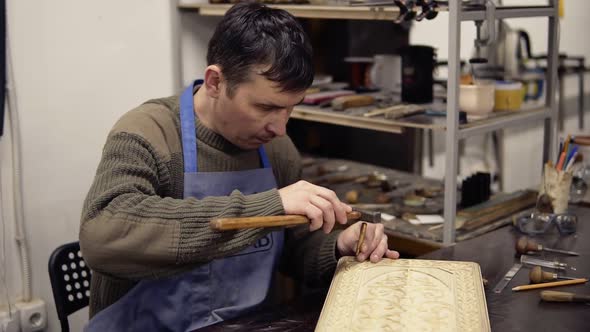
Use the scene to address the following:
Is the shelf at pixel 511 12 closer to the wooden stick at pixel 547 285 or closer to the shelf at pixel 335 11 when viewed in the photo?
the shelf at pixel 335 11

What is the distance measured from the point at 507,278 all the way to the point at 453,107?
463 mm

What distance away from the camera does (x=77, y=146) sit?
2.24 metres

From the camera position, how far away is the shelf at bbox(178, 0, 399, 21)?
186 centimetres

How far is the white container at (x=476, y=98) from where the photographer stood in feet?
6.52

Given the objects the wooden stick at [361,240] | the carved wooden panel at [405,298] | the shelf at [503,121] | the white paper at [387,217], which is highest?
the shelf at [503,121]

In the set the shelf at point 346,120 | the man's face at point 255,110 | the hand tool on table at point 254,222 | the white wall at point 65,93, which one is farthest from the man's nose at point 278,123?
the white wall at point 65,93

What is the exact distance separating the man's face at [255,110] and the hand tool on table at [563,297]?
0.68m

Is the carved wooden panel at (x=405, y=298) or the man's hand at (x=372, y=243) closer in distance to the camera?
the carved wooden panel at (x=405, y=298)

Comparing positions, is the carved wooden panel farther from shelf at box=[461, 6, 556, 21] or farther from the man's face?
shelf at box=[461, 6, 556, 21]

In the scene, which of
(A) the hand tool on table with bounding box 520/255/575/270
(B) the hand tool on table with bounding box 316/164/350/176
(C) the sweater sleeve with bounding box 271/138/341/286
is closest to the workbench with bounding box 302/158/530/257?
(B) the hand tool on table with bounding box 316/164/350/176

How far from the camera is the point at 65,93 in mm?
2188

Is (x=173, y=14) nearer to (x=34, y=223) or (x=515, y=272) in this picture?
(x=34, y=223)

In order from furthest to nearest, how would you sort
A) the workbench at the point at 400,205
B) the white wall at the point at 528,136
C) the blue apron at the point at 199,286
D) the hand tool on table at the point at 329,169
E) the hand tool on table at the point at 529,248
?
the white wall at the point at 528,136, the hand tool on table at the point at 329,169, the workbench at the point at 400,205, the hand tool on table at the point at 529,248, the blue apron at the point at 199,286

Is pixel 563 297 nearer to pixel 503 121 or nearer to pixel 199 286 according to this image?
pixel 503 121
